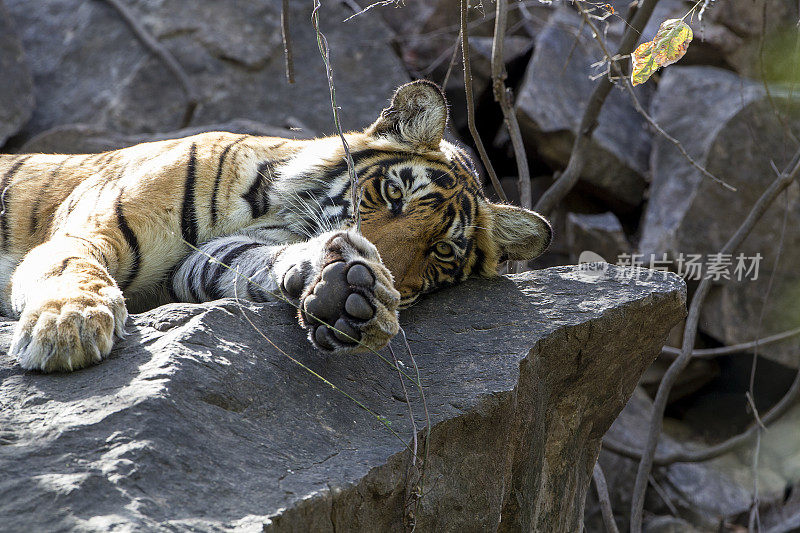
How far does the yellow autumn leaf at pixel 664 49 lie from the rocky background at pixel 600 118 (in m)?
2.11

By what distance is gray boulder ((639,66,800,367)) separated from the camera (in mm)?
4598

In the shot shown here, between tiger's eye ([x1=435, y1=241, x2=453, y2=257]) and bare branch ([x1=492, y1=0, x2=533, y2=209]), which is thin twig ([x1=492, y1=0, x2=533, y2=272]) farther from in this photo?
tiger's eye ([x1=435, y1=241, x2=453, y2=257])

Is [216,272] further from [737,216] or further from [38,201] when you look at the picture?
[737,216]

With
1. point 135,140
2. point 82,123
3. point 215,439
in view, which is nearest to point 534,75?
point 135,140

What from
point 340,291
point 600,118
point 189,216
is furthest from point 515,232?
point 600,118

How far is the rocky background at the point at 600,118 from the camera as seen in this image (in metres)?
4.61

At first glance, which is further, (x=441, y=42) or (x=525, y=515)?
(x=441, y=42)

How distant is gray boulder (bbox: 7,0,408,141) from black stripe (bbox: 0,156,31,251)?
1.90 m

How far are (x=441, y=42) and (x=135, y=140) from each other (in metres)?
2.40

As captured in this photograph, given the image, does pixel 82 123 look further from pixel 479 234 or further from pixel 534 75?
pixel 479 234

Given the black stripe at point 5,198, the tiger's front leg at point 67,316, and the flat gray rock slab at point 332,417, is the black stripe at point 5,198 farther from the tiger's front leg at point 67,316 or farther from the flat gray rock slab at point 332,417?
the flat gray rock slab at point 332,417

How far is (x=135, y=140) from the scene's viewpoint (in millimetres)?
4426

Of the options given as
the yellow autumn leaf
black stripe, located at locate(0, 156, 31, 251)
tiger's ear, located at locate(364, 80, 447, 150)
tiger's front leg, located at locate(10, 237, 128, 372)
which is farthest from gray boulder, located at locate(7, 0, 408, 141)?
tiger's front leg, located at locate(10, 237, 128, 372)

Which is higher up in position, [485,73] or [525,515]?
[485,73]
